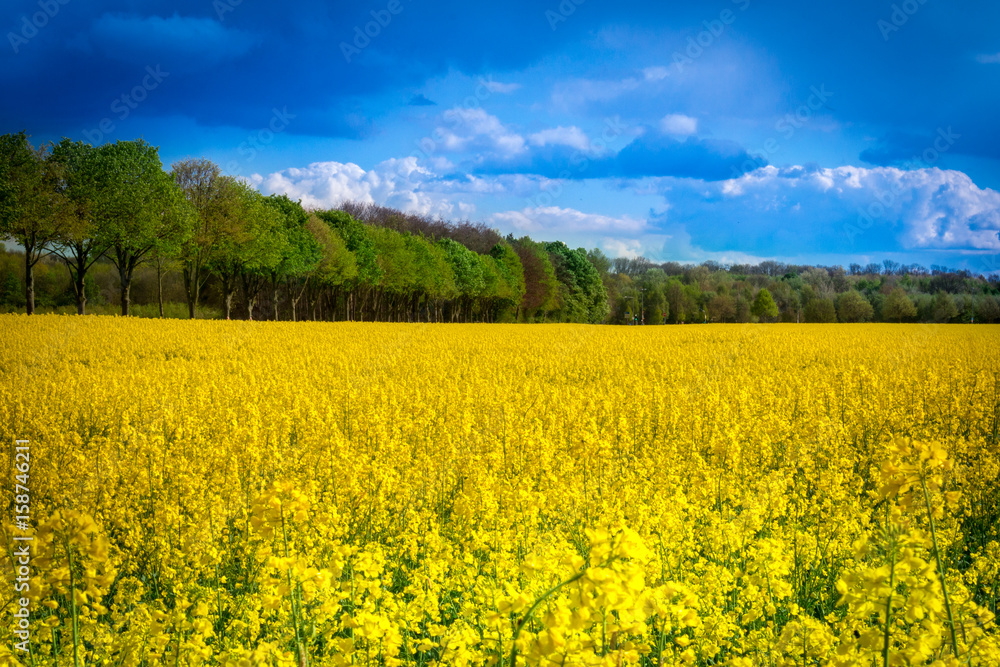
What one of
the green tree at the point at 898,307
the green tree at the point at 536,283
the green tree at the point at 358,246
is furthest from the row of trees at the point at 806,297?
the green tree at the point at 358,246

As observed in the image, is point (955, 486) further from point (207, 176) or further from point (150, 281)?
point (150, 281)

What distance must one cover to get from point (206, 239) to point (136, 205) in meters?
5.91

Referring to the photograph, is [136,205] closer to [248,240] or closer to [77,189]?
[77,189]

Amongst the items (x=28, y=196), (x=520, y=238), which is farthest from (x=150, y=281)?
(x=520, y=238)

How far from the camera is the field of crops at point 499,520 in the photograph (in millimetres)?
2377

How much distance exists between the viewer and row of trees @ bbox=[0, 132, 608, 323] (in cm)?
2933

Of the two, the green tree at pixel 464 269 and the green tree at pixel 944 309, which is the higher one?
the green tree at pixel 464 269

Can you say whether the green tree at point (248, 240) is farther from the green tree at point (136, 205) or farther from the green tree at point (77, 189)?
the green tree at point (77, 189)

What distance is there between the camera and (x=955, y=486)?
5.25 metres

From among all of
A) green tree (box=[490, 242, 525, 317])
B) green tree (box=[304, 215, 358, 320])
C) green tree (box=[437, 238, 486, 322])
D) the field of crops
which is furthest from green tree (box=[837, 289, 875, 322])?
the field of crops

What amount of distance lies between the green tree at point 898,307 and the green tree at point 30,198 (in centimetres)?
10087

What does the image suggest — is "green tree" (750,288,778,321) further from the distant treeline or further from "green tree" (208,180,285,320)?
"green tree" (208,180,285,320)

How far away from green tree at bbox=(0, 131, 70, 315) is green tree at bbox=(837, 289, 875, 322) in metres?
98.6

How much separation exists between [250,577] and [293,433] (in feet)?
14.2
